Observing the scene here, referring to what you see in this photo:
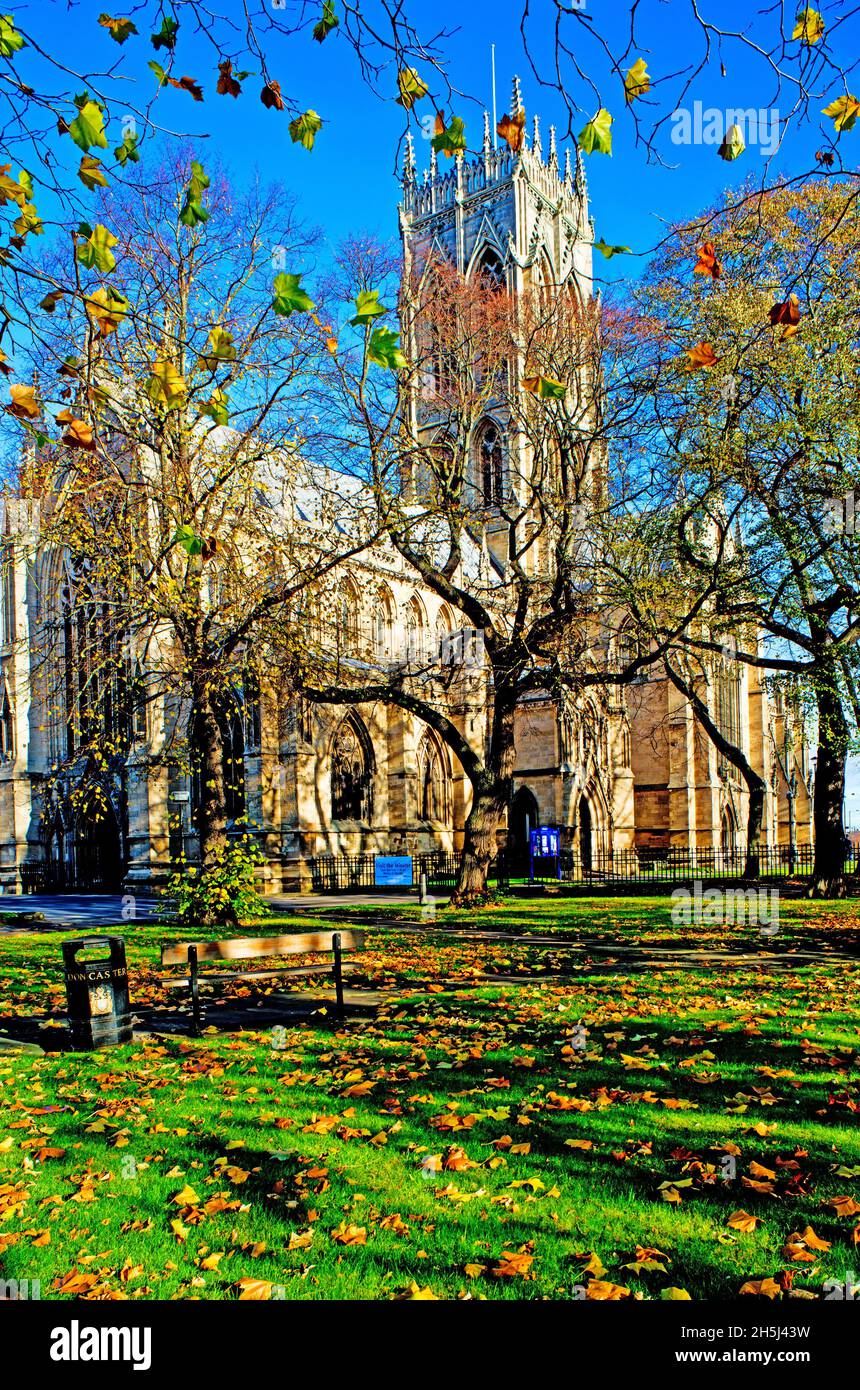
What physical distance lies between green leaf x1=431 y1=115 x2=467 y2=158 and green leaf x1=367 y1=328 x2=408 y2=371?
3.72 ft

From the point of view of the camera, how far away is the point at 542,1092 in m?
6.16

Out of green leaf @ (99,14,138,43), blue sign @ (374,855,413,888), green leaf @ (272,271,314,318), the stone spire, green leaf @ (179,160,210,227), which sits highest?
the stone spire

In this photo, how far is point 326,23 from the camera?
4.50 m

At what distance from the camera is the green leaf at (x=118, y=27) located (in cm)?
476

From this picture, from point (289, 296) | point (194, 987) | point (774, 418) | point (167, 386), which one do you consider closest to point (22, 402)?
point (167, 386)

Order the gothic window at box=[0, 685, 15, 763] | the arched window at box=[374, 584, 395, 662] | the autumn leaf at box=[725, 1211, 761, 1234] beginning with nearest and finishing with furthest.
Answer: the autumn leaf at box=[725, 1211, 761, 1234] < the gothic window at box=[0, 685, 15, 763] < the arched window at box=[374, 584, 395, 662]

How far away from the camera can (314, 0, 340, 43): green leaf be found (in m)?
4.44

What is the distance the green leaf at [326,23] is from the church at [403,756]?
561 inches

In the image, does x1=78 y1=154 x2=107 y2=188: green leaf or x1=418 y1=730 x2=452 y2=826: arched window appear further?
x1=418 y1=730 x2=452 y2=826: arched window

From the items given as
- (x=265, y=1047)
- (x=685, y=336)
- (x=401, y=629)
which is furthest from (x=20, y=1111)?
(x=401, y=629)

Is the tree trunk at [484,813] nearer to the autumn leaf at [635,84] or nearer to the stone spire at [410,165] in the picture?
the autumn leaf at [635,84]

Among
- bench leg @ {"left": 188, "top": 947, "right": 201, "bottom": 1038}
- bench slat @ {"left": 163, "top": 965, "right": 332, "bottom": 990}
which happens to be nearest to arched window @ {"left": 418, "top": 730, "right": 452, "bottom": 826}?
bench slat @ {"left": 163, "top": 965, "right": 332, "bottom": 990}

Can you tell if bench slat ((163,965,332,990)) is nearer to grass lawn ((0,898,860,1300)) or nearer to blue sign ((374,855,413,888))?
grass lawn ((0,898,860,1300))

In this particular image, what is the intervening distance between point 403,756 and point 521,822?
8.39 meters
